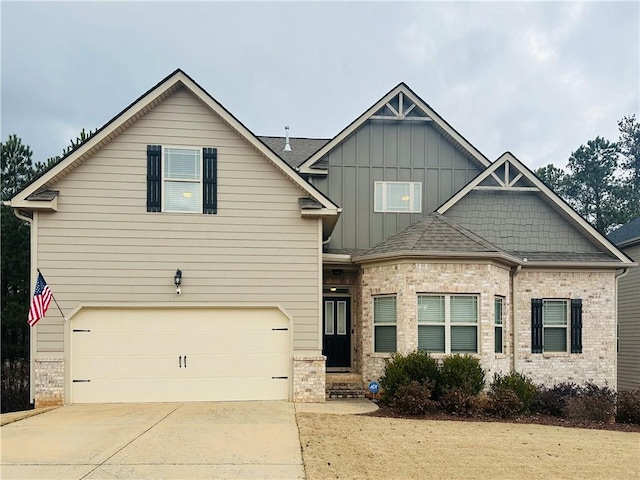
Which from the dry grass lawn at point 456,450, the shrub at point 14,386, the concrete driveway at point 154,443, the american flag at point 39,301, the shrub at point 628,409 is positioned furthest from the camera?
the shrub at point 14,386

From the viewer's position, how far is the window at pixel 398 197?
15.3 m

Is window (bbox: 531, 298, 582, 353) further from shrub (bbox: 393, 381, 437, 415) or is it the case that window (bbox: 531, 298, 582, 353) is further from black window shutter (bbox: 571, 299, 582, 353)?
shrub (bbox: 393, 381, 437, 415)

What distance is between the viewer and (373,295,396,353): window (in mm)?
12758

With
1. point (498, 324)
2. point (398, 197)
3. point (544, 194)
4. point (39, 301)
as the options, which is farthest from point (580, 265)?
point (39, 301)

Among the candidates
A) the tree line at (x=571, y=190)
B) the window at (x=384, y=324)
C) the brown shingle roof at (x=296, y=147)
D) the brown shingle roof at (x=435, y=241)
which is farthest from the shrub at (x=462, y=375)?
Result: the tree line at (x=571, y=190)

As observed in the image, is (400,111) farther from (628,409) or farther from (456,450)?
(456,450)

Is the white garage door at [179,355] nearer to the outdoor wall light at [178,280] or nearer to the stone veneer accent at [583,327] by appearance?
the outdoor wall light at [178,280]

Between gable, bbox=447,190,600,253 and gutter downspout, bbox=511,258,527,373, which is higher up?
gable, bbox=447,190,600,253

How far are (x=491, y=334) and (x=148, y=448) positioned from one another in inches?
317

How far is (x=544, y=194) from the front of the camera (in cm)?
1468

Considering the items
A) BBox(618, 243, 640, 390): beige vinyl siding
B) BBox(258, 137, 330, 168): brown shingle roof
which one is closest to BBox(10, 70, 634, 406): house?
BBox(258, 137, 330, 168): brown shingle roof

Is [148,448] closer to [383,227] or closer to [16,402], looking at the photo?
[383,227]

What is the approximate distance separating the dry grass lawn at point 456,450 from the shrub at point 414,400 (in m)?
0.54

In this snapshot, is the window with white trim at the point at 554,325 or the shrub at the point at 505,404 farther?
the window with white trim at the point at 554,325
